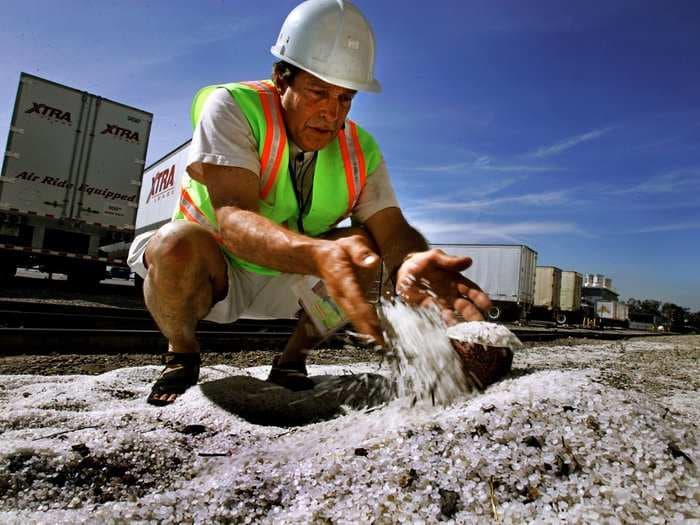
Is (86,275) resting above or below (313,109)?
below

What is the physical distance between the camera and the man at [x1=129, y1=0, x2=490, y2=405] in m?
2.00

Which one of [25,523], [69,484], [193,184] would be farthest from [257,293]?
[25,523]

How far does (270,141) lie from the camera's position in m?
2.34

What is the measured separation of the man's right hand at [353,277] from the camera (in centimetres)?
138

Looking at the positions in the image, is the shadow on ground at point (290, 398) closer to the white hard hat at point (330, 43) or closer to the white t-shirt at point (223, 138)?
the white t-shirt at point (223, 138)

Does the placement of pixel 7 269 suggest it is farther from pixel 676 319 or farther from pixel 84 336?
pixel 676 319

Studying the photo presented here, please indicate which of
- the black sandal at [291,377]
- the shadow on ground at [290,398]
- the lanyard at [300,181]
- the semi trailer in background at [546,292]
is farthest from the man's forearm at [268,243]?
the semi trailer in background at [546,292]

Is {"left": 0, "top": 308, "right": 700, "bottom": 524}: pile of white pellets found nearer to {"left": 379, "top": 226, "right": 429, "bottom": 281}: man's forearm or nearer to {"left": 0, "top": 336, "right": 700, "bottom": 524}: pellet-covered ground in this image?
{"left": 0, "top": 336, "right": 700, "bottom": 524}: pellet-covered ground

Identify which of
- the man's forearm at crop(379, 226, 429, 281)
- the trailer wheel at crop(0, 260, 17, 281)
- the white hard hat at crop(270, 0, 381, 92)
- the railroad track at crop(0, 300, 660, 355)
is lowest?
the railroad track at crop(0, 300, 660, 355)

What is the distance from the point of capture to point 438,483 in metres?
1.17

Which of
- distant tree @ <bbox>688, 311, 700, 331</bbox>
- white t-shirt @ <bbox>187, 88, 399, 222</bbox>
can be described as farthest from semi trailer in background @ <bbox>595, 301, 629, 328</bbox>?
white t-shirt @ <bbox>187, 88, 399, 222</bbox>

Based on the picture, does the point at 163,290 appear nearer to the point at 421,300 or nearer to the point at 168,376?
the point at 168,376

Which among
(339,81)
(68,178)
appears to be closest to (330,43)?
(339,81)

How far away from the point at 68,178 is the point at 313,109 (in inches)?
372
